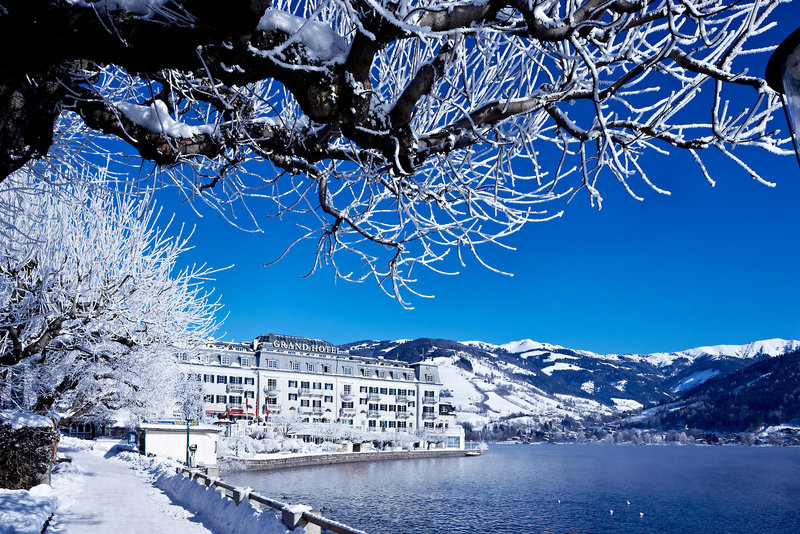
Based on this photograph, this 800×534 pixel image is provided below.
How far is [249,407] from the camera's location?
79.8 metres

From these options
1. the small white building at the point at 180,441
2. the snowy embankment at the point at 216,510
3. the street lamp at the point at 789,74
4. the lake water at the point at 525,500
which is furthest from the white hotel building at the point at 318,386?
the street lamp at the point at 789,74

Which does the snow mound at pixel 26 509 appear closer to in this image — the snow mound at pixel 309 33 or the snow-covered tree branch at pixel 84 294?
the snow-covered tree branch at pixel 84 294

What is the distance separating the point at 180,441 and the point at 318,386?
144 ft

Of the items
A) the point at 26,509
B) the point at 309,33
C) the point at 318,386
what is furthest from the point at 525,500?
the point at 309,33

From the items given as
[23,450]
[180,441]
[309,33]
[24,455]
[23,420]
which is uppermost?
[309,33]

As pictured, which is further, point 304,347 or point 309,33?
point 304,347

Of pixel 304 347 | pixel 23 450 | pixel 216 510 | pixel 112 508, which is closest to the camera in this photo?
pixel 216 510

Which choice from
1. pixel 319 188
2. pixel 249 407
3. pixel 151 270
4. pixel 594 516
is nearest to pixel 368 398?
pixel 249 407

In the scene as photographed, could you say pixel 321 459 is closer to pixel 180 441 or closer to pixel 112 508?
pixel 180 441

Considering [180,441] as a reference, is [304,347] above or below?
above

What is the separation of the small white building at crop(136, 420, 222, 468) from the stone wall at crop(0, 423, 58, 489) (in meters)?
25.9

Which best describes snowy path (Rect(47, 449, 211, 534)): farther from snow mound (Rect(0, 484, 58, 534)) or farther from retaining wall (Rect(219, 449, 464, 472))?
retaining wall (Rect(219, 449, 464, 472))

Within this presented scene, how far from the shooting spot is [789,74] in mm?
2324

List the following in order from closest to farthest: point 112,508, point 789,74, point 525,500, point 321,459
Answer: point 789,74, point 112,508, point 525,500, point 321,459
